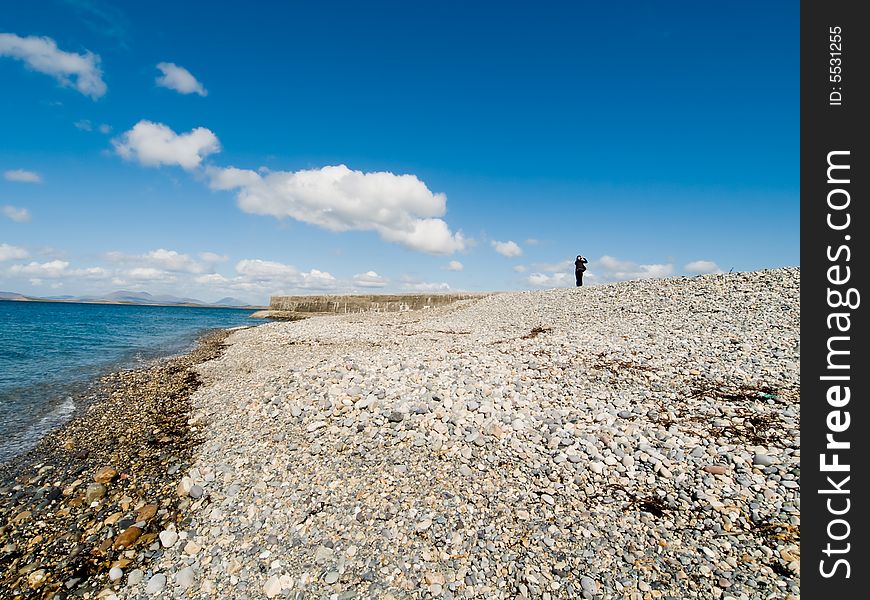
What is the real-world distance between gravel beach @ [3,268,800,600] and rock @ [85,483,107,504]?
0.74 m

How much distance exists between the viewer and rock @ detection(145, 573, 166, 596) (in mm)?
4363

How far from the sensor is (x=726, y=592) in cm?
368

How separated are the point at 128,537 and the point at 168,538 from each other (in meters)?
0.71

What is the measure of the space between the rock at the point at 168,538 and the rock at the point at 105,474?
9.20 feet

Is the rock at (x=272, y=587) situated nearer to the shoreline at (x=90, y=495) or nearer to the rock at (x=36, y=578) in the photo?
the shoreline at (x=90, y=495)

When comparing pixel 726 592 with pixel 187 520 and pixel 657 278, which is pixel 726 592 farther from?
pixel 657 278

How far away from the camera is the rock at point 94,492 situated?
640 cm

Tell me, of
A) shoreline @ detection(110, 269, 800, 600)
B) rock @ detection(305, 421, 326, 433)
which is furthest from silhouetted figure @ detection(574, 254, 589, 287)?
rock @ detection(305, 421, 326, 433)

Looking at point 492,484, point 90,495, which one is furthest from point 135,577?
point 492,484

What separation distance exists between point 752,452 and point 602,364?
5006 millimetres
